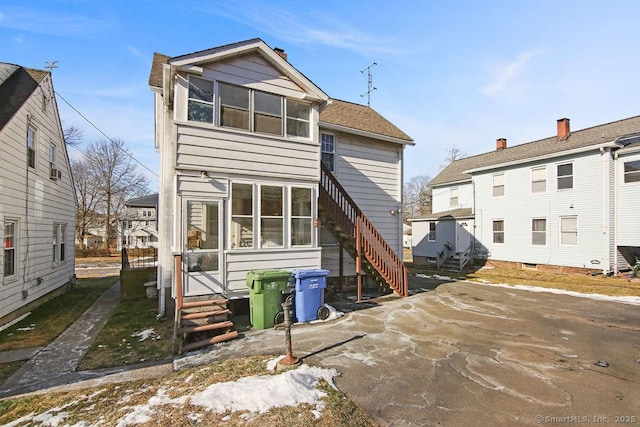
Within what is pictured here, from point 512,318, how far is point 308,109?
25.5 feet

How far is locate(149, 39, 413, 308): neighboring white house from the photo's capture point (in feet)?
22.6

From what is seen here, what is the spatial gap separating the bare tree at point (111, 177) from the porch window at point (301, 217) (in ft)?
115

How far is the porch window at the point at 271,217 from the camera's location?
25.6 feet

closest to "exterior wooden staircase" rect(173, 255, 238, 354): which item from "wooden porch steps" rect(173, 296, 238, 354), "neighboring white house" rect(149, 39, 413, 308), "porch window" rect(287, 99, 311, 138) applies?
"wooden porch steps" rect(173, 296, 238, 354)

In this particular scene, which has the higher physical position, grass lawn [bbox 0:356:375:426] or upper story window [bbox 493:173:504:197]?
upper story window [bbox 493:173:504:197]

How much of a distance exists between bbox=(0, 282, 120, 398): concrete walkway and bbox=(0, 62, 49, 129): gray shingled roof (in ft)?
17.3

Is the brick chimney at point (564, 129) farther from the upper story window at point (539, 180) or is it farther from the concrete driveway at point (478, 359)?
the concrete driveway at point (478, 359)

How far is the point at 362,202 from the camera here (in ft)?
38.5

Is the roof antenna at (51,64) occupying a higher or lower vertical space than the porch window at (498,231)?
higher

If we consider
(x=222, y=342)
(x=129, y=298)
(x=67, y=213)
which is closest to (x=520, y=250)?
(x=222, y=342)

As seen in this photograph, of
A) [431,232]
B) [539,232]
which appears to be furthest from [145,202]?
[539,232]

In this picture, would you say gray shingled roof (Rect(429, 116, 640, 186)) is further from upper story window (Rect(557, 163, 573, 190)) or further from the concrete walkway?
the concrete walkway

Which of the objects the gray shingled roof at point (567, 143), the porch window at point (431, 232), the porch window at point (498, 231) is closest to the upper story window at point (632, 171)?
the gray shingled roof at point (567, 143)

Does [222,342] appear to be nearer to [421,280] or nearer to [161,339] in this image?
[161,339]
